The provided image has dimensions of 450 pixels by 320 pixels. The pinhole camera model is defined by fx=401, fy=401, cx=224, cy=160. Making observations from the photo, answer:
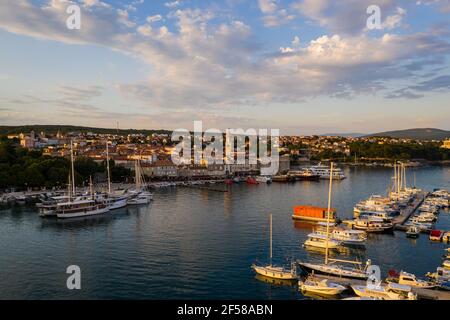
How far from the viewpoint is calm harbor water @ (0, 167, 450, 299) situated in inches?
334

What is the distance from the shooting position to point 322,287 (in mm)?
8250

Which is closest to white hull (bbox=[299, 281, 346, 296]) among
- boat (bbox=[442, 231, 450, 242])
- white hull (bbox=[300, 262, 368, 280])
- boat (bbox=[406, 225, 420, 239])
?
white hull (bbox=[300, 262, 368, 280])

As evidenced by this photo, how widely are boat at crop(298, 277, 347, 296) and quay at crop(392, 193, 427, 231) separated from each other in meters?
7.29

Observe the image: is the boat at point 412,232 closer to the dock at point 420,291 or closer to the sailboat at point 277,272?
the dock at point 420,291

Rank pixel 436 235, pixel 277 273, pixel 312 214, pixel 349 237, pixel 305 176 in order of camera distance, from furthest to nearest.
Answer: pixel 305 176, pixel 312 214, pixel 436 235, pixel 349 237, pixel 277 273

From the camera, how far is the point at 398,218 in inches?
640

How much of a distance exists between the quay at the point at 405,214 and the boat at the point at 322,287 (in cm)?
729

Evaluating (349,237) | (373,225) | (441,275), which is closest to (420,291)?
(441,275)

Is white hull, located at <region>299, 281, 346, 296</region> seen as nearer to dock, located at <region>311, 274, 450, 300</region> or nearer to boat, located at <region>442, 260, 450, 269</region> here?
dock, located at <region>311, 274, 450, 300</region>

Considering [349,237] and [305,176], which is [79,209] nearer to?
[349,237]

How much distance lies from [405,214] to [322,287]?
10570mm

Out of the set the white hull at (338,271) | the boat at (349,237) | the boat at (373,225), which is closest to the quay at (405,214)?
the boat at (373,225)
